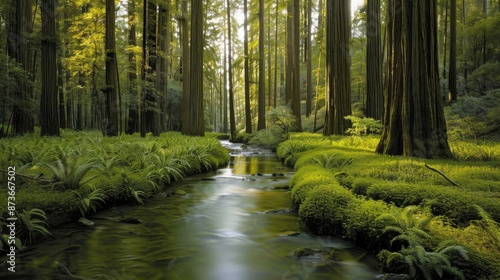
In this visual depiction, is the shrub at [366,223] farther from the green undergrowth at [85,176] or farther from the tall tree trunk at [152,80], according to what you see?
the tall tree trunk at [152,80]

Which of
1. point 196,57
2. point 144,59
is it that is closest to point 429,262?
point 144,59

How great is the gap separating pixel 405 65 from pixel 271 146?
1251 cm

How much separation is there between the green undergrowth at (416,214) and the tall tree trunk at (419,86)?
69 centimetres

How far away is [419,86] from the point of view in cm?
710

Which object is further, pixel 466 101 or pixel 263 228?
pixel 466 101

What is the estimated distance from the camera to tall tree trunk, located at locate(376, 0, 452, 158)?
7.04m

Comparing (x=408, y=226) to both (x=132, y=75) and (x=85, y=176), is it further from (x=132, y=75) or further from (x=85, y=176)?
(x=132, y=75)

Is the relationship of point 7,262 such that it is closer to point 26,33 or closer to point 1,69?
point 1,69

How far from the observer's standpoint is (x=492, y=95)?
16312mm

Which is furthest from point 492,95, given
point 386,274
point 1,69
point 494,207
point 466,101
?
point 1,69

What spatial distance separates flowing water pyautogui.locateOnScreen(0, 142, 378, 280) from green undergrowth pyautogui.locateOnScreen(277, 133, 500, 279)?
0.30 meters

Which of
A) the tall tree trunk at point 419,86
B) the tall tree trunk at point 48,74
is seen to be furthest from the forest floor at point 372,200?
the tall tree trunk at point 48,74

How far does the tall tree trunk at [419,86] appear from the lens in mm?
7039

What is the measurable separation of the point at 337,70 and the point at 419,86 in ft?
27.9
